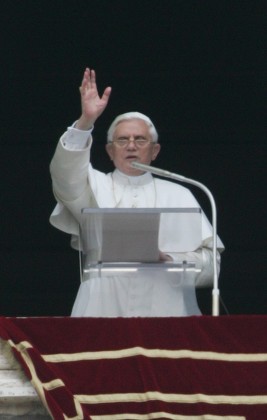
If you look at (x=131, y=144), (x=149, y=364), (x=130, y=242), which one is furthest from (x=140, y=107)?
(x=149, y=364)

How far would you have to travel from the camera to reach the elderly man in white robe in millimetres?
8078

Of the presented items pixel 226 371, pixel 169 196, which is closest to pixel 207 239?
pixel 169 196

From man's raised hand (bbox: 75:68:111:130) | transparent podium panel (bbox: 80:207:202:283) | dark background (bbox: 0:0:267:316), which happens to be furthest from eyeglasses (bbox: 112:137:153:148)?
dark background (bbox: 0:0:267:316)

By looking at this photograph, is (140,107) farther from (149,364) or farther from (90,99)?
(149,364)

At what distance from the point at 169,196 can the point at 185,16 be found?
4.45ft

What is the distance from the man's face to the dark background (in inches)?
54.1

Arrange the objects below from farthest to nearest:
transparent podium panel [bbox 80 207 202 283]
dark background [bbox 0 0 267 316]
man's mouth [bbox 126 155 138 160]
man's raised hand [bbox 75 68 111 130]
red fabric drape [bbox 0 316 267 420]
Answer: dark background [bbox 0 0 267 316] → man's mouth [bbox 126 155 138 160] → man's raised hand [bbox 75 68 111 130] → transparent podium panel [bbox 80 207 202 283] → red fabric drape [bbox 0 316 267 420]

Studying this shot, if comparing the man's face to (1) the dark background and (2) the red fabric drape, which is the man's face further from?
(1) the dark background

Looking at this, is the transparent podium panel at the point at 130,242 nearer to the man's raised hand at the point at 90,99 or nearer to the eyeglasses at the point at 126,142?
the man's raised hand at the point at 90,99

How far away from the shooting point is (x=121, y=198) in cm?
895

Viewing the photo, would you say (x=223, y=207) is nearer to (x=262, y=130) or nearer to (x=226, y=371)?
(x=262, y=130)

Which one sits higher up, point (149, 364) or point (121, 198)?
point (121, 198)

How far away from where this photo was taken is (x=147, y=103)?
1052cm

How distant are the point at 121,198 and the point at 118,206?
0.14ft
